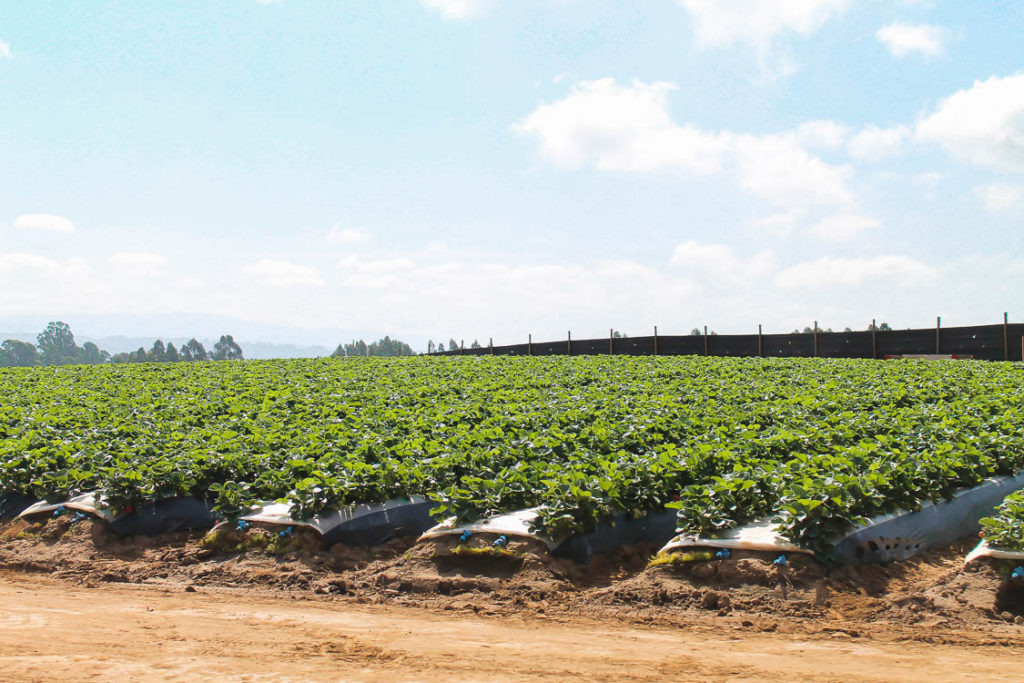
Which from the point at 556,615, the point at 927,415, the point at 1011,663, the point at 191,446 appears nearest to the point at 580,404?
the point at 927,415

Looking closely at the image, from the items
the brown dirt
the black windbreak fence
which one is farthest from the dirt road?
the black windbreak fence

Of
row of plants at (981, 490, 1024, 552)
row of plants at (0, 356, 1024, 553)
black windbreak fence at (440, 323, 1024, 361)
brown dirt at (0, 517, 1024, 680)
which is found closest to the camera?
brown dirt at (0, 517, 1024, 680)

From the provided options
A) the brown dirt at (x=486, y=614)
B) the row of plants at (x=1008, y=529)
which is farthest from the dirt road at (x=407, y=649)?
the row of plants at (x=1008, y=529)

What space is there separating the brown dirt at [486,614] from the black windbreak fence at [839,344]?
70.4 ft

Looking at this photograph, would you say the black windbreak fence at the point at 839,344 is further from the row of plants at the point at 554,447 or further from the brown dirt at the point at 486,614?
the brown dirt at the point at 486,614

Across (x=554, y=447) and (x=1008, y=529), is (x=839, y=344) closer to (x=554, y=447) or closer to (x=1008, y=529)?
(x=554, y=447)

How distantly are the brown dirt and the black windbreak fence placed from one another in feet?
70.4

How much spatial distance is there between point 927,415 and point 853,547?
16.8 feet

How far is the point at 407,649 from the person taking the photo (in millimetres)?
4133

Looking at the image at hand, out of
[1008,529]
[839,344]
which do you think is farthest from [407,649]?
[839,344]

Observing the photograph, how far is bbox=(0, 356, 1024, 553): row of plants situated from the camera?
5875mm

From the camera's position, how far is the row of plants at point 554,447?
588 centimetres

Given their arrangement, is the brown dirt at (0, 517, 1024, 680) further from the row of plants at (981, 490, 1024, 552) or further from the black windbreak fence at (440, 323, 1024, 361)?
the black windbreak fence at (440, 323, 1024, 361)

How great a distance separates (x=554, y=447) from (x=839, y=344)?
72.7 feet
